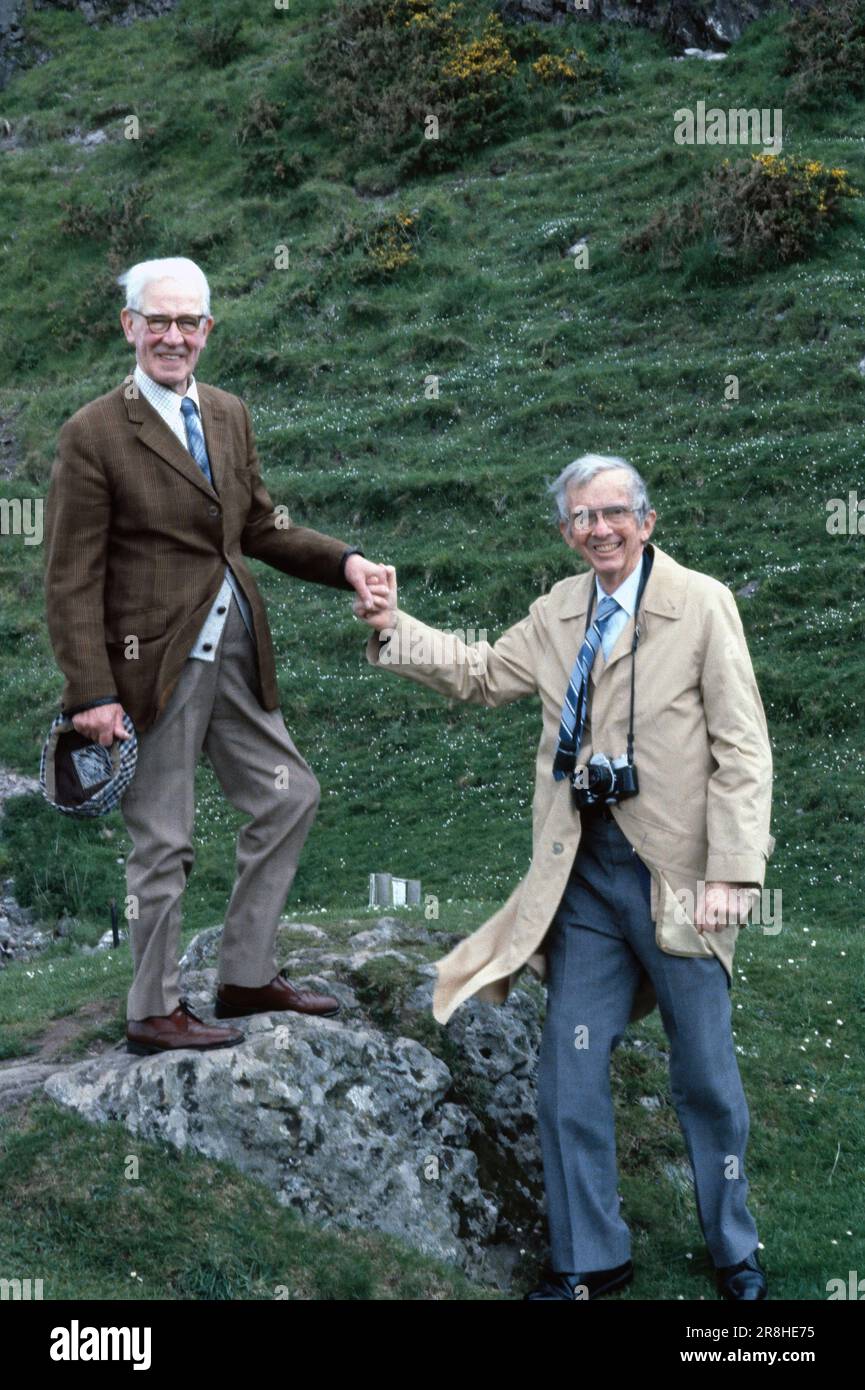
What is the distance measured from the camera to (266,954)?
585 centimetres

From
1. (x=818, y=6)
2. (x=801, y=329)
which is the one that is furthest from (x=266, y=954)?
(x=818, y=6)

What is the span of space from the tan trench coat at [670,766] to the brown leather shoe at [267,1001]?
914 millimetres

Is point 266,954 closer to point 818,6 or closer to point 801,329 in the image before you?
point 801,329

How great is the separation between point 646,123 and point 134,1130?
2136cm

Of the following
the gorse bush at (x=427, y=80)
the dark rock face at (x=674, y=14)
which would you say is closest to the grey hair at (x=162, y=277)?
the gorse bush at (x=427, y=80)

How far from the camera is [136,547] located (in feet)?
17.4

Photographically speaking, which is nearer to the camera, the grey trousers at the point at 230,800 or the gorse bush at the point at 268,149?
the grey trousers at the point at 230,800

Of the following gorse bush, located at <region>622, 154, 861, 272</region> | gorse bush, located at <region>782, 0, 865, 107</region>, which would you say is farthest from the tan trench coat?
gorse bush, located at <region>782, 0, 865, 107</region>

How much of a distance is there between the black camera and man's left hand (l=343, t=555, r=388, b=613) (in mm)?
985

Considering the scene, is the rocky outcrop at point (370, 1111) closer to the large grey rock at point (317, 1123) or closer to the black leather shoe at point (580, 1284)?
the large grey rock at point (317, 1123)

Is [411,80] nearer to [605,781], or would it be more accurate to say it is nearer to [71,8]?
[71,8]

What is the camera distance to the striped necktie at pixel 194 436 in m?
5.39

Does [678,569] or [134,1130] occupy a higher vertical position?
[678,569]

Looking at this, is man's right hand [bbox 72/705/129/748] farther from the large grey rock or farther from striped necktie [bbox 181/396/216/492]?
the large grey rock
